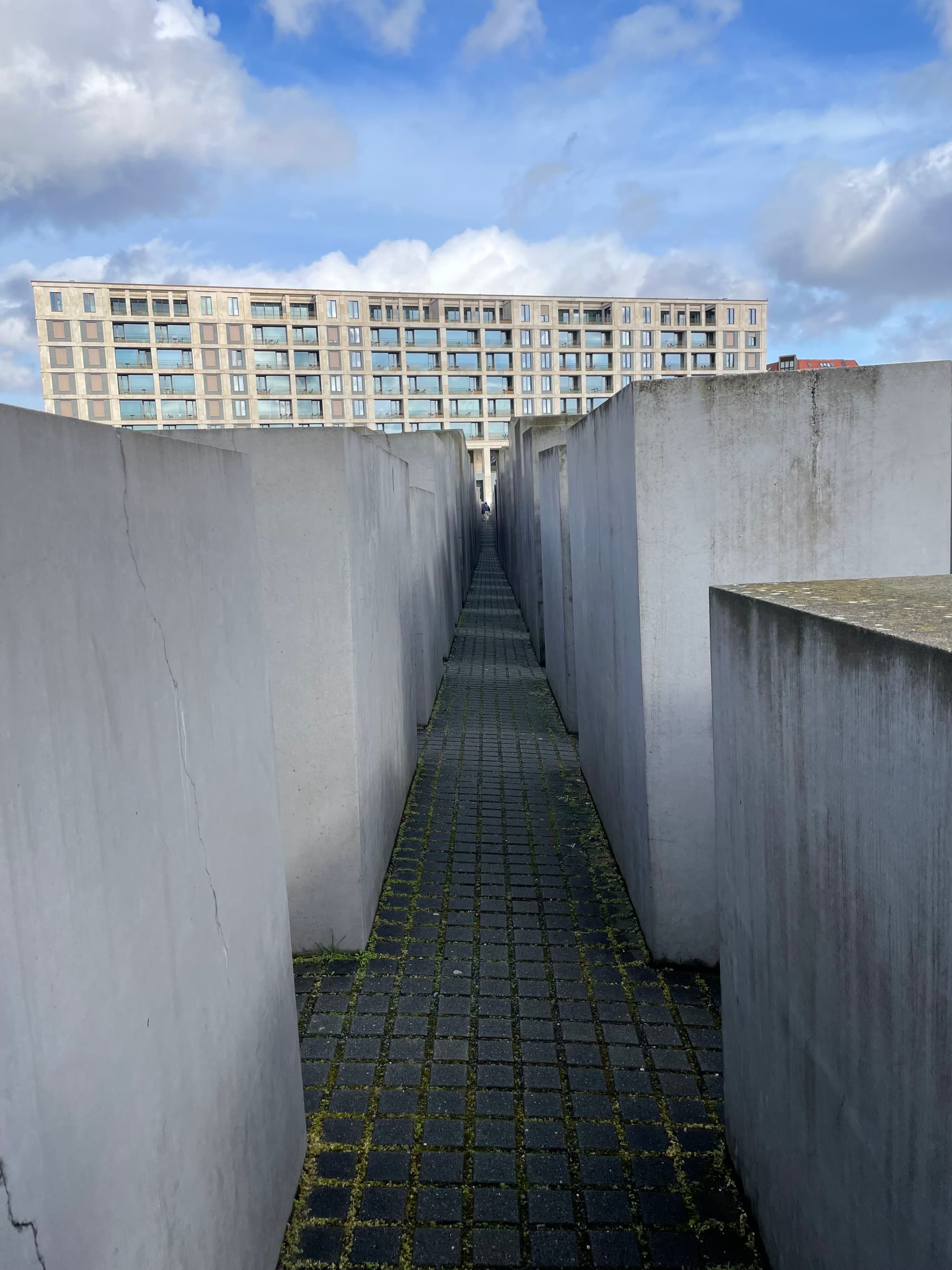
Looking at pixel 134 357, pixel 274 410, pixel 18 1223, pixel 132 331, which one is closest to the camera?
pixel 18 1223

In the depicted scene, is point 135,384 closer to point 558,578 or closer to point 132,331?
point 132,331

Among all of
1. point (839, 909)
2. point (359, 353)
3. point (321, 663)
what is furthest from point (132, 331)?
point (839, 909)

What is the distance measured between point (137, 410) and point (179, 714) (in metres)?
74.7

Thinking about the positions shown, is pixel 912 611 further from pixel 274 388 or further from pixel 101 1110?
pixel 274 388

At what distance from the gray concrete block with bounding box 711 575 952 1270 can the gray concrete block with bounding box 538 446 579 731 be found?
5203 mm

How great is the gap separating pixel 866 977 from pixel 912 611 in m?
0.91

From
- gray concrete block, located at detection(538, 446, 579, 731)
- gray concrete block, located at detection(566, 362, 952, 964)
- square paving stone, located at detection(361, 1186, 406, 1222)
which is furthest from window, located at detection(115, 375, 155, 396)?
square paving stone, located at detection(361, 1186, 406, 1222)

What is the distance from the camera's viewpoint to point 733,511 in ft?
14.7

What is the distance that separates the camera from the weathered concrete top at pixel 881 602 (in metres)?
2.03

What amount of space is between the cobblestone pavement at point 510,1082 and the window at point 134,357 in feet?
234

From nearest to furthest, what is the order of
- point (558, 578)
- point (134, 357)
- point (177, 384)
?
point (558, 578)
point (134, 357)
point (177, 384)

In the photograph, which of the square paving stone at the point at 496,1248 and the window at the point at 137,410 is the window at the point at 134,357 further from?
the square paving stone at the point at 496,1248

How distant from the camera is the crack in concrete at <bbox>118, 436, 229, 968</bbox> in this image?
82.1 inches

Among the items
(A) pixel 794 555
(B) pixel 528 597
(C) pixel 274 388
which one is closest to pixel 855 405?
(A) pixel 794 555
